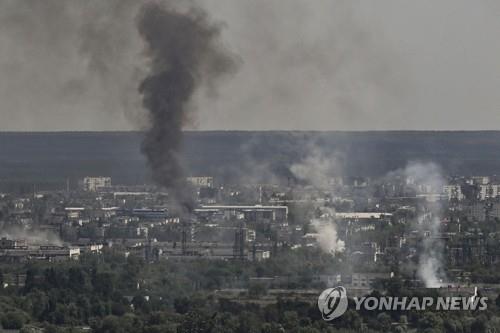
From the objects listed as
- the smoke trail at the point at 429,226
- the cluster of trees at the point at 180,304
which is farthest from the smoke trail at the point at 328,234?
the cluster of trees at the point at 180,304

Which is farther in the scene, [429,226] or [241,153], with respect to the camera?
[241,153]

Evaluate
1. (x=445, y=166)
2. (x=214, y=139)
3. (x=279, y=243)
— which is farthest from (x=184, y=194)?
(x=214, y=139)

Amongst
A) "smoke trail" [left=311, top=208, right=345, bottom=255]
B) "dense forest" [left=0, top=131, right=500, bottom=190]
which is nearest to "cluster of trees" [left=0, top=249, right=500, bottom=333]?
"smoke trail" [left=311, top=208, right=345, bottom=255]

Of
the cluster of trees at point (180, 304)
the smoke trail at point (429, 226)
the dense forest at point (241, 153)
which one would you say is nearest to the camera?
the cluster of trees at point (180, 304)

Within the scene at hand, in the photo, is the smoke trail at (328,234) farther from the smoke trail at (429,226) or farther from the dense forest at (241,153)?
the dense forest at (241,153)

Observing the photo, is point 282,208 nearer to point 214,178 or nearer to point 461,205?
point 461,205

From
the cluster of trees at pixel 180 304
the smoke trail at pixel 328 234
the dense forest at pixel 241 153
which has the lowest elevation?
the cluster of trees at pixel 180 304

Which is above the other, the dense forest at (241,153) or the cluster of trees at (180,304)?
the dense forest at (241,153)

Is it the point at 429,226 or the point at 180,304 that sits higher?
the point at 429,226

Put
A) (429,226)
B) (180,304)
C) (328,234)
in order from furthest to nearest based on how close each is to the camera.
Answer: (429,226), (328,234), (180,304)

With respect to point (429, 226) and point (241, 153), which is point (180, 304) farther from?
point (241, 153)

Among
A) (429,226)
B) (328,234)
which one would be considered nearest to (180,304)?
(328,234)
